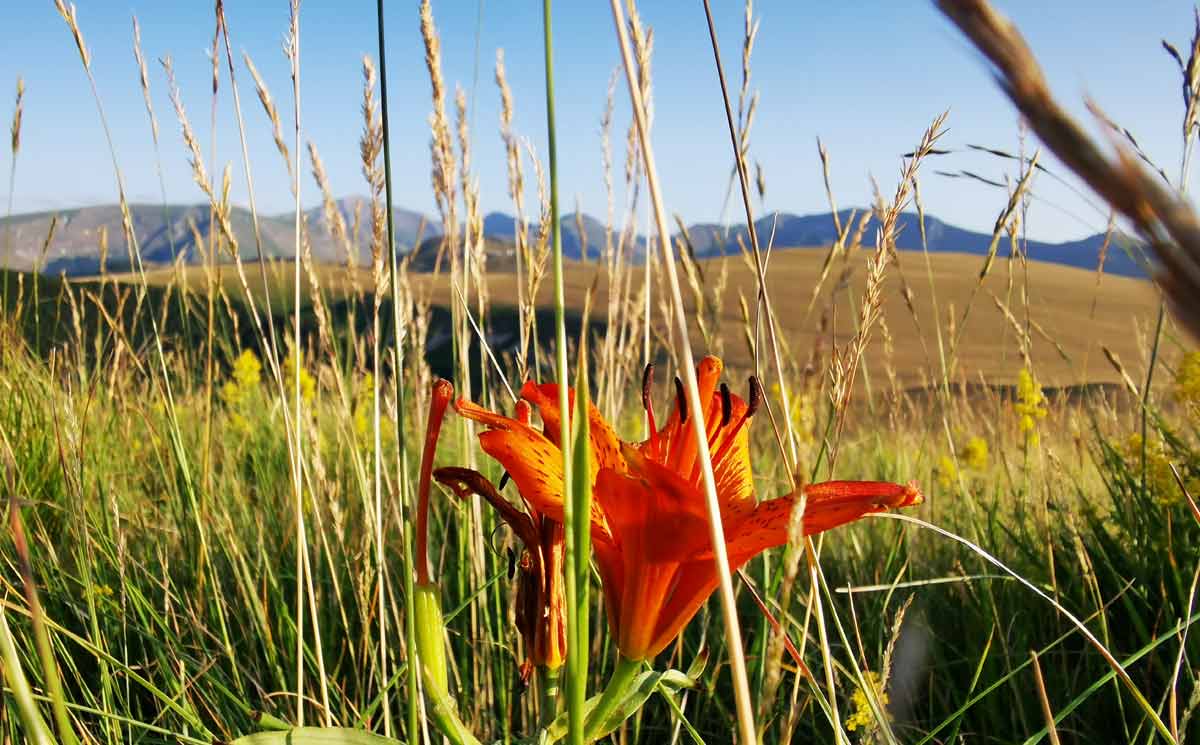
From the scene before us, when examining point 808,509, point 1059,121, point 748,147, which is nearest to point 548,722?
point 808,509

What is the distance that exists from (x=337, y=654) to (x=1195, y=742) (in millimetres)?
1753

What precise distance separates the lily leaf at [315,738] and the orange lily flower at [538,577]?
171 millimetres

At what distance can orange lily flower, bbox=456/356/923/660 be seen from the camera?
81 cm

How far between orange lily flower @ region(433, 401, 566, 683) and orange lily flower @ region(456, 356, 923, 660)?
0.04 m

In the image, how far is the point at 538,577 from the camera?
2.98ft

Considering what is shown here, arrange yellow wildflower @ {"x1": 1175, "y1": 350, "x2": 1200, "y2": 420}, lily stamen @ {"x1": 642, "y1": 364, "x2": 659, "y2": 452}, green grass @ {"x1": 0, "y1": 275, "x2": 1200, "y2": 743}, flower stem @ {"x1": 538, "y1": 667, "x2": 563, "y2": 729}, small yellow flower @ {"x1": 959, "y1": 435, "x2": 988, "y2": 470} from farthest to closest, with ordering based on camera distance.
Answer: small yellow flower @ {"x1": 959, "y1": 435, "x2": 988, "y2": 470} → yellow wildflower @ {"x1": 1175, "y1": 350, "x2": 1200, "y2": 420} → green grass @ {"x1": 0, "y1": 275, "x2": 1200, "y2": 743} → lily stamen @ {"x1": 642, "y1": 364, "x2": 659, "y2": 452} → flower stem @ {"x1": 538, "y1": 667, "x2": 563, "y2": 729}

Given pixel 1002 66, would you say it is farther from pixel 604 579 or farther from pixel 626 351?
pixel 626 351

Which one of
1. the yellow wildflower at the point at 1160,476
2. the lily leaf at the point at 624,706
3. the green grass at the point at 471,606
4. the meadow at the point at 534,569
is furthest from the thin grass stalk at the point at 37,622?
the yellow wildflower at the point at 1160,476

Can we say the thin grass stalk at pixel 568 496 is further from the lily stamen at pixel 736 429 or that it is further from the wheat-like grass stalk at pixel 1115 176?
the wheat-like grass stalk at pixel 1115 176

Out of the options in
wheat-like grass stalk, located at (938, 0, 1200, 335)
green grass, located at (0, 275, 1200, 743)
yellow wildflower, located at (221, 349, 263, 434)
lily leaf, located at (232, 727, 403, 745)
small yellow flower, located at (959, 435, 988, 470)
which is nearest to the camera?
wheat-like grass stalk, located at (938, 0, 1200, 335)

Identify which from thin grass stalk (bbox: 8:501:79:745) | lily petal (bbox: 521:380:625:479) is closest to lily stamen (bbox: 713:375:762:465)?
lily petal (bbox: 521:380:625:479)

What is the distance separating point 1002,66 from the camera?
28 cm

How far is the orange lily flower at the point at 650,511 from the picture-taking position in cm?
81

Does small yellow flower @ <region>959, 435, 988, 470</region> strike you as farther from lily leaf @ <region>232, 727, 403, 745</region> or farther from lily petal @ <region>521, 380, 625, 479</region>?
lily leaf @ <region>232, 727, 403, 745</region>
